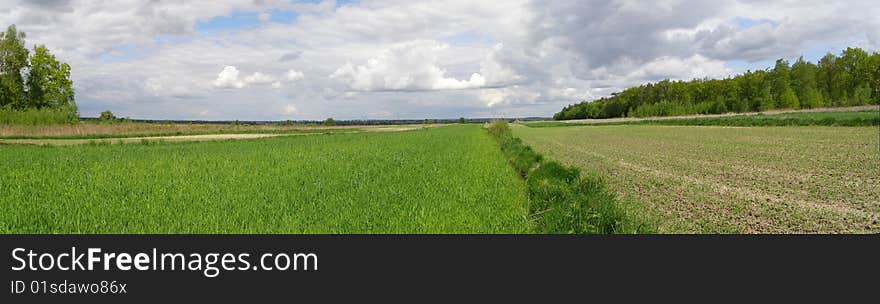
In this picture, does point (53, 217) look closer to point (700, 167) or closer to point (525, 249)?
point (525, 249)

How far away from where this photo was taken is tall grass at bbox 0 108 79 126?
50.1 meters

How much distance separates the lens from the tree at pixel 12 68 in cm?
5591

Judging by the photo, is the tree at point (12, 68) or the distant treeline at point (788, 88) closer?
the tree at point (12, 68)

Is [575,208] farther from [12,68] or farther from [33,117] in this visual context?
[12,68]

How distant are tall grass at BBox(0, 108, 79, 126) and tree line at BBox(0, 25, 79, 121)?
536mm

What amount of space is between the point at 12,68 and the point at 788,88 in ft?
333

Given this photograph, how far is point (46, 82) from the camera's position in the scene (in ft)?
194

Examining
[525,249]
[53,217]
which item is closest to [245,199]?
[53,217]

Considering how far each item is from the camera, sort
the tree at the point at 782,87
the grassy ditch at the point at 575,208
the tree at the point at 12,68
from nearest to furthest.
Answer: the grassy ditch at the point at 575,208 → the tree at the point at 12,68 → the tree at the point at 782,87

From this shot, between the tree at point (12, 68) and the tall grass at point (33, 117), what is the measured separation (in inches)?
159

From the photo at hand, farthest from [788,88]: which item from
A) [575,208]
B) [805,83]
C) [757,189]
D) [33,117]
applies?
[33,117]

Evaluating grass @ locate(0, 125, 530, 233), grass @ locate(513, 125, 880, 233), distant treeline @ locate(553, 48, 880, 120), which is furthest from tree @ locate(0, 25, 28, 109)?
distant treeline @ locate(553, 48, 880, 120)

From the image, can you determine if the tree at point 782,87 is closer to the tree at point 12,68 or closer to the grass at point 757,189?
the grass at point 757,189

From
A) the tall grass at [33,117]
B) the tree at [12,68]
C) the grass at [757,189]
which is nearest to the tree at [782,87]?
the grass at [757,189]
